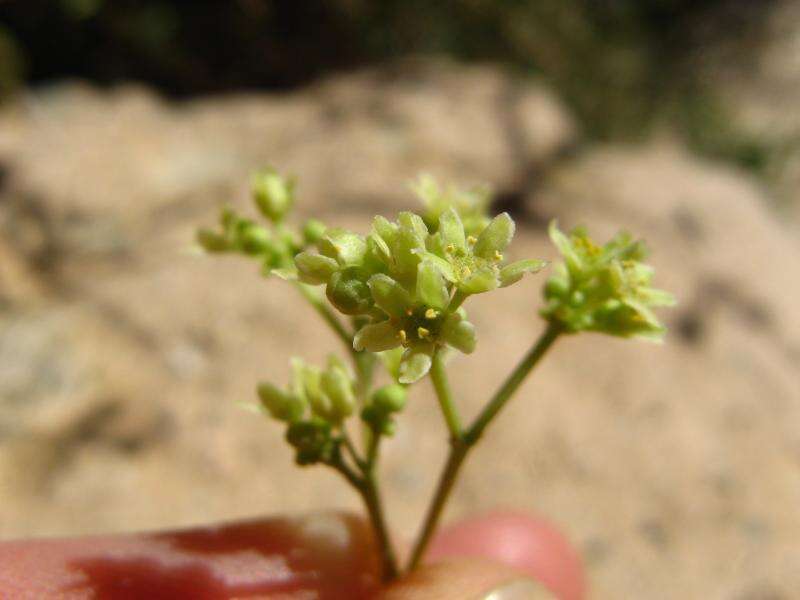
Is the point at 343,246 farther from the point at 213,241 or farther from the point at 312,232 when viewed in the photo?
the point at 213,241

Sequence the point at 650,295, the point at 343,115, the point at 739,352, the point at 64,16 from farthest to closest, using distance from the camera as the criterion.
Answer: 1. the point at 64,16
2. the point at 343,115
3. the point at 739,352
4. the point at 650,295

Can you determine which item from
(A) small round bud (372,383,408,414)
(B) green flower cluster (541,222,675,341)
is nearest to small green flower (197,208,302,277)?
(A) small round bud (372,383,408,414)

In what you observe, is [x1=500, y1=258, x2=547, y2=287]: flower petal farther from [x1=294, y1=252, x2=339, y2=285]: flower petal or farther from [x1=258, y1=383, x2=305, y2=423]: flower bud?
[x1=258, y1=383, x2=305, y2=423]: flower bud

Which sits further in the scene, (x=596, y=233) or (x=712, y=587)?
(x=596, y=233)

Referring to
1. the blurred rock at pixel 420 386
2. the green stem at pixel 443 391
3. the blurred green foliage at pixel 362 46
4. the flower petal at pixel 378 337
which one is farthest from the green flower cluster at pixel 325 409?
the blurred green foliage at pixel 362 46

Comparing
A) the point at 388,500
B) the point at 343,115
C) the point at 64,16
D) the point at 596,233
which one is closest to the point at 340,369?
the point at 388,500

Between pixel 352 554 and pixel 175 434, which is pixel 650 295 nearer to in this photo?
pixel 352 554
